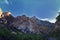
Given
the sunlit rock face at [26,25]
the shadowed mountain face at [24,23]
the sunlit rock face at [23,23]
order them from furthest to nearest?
the sunlit rock face at [26,25], the sunlit rock face at [23,23], the shadowed mountain face at [24,23]

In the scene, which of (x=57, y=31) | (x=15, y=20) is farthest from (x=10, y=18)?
(x=57, y=31)

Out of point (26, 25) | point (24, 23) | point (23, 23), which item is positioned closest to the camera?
point (23, 23)

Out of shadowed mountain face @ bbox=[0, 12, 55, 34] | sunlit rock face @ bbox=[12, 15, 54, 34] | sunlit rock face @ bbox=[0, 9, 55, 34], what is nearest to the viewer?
shadowed mountain face @ bbox=[0, 12, 55, 34]

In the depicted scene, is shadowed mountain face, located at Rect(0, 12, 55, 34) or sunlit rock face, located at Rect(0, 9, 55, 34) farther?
sunlit rock face, located at Rect(0, 9, 55, 34)

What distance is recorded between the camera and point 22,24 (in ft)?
432

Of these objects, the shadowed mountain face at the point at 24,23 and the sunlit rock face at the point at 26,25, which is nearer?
the shadowed mountain face at the point at 24,23

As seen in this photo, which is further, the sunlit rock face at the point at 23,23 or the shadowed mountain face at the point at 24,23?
the sunlit rock face at the point at 23,23

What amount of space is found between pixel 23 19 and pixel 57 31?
97075 mm

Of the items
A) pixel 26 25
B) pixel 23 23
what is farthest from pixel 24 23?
pixel 26 25

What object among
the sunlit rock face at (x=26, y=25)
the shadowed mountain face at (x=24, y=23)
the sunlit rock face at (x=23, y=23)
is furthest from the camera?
the sunlit rock face at (x=26, y=25)

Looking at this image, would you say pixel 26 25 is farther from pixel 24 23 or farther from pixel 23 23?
pixel 23 23

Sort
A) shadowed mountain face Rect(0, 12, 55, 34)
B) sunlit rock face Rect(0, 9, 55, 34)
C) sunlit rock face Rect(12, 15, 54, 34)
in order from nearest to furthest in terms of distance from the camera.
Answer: shadowed mountain face Rect(0, 12, 55, 34)
sunlit rock face Rect(0, 9, 55, 34)
sunlit rock face Rect(12, 15, 54, 34)

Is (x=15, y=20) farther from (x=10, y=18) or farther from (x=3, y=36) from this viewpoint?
(x=3, y=36)

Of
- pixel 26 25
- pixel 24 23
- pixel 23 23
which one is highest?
pixel 24 23
